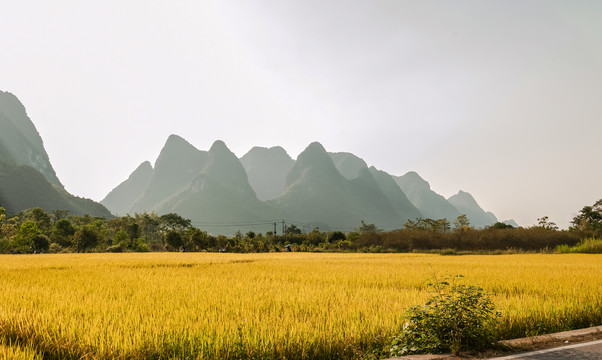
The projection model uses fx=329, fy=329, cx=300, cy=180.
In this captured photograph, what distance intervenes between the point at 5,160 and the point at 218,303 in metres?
215

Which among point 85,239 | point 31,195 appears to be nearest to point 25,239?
point 85,239

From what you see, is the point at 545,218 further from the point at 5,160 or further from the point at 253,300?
the point at 5,160

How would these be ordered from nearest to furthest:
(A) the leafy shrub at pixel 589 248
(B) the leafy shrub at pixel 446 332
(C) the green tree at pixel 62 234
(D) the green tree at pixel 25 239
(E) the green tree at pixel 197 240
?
(B) the leafy shrub at pixel 446 332, (A) the leafy shrub at pixel 589 248, (D) the green tree at pixel 25 239, (E) the green tree at pixel 197 240, (C) the green tree at pixel 62 234

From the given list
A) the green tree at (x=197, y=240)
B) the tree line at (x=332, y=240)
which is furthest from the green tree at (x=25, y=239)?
the green tree at (x=197, y=240)

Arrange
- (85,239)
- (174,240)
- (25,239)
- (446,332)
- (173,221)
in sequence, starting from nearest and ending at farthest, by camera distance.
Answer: (446,332) < (25,239) < (85,239) < (174,240) < (173,221)

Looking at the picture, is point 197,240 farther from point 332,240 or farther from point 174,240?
point 332,240

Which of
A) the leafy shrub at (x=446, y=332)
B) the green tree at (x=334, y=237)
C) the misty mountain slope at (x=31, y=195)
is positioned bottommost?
the green tree at (x=334, y=237)

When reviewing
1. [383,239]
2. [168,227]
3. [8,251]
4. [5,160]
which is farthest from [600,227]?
[5,160]

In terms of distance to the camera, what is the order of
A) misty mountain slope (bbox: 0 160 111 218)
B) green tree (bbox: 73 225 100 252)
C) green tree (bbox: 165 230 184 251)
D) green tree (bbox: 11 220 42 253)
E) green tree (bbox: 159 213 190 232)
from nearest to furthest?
green tree (bbox: 11 220 42 253) < green tree (bbox: 73 225 100 252) < green tree (bbox: 165 230 184 251) < green tree (bbox: 159 213 190 232) < misty mountain slope (bbox: 0 160 111 218)

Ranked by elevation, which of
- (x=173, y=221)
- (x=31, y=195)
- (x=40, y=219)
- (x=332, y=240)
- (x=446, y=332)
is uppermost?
(x=31, y=195)

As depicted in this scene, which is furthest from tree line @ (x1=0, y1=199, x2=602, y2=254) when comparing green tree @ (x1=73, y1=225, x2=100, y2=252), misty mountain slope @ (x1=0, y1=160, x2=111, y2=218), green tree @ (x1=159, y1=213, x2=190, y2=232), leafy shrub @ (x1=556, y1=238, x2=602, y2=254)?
misty mountain slope @ (x1=0, y1=160, x2=111, y2=218)

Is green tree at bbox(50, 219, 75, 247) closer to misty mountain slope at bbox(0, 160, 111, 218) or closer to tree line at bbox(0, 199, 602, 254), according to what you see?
tree line at bbox(0, 199, 602, 254)

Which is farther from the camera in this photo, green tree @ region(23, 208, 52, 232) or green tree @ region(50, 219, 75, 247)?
green tree @ region(23, 208, 52, 232)

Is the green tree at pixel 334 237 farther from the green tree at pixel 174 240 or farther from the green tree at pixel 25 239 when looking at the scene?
the green tree at pixel 25 239
